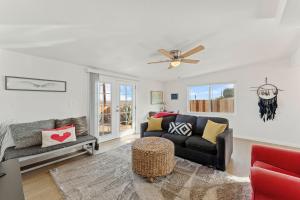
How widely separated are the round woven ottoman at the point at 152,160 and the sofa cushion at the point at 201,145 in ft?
2.24

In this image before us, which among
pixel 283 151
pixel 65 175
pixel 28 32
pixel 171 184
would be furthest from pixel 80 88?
pixel 283 151

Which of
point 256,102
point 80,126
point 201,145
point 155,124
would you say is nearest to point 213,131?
point 201,145

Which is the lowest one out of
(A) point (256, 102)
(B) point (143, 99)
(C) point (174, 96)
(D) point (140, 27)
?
(A) point (256, 102)

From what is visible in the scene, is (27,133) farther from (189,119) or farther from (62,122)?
(189,119)

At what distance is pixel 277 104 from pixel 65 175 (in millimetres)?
5536

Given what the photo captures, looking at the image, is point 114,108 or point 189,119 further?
point 114,108

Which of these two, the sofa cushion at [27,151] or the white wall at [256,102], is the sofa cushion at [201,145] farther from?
the white wall at [256,102]

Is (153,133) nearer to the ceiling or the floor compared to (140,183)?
nearer to the ceiling

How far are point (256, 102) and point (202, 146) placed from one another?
9.97 feet

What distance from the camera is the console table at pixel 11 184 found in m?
1.16

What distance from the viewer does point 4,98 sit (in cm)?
267

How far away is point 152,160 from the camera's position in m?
2.27

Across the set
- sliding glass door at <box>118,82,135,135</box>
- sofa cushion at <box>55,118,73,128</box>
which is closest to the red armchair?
sofa cushion at <box>55,118,73,128</box>

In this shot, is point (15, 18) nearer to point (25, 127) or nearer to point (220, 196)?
point (25, 127)
